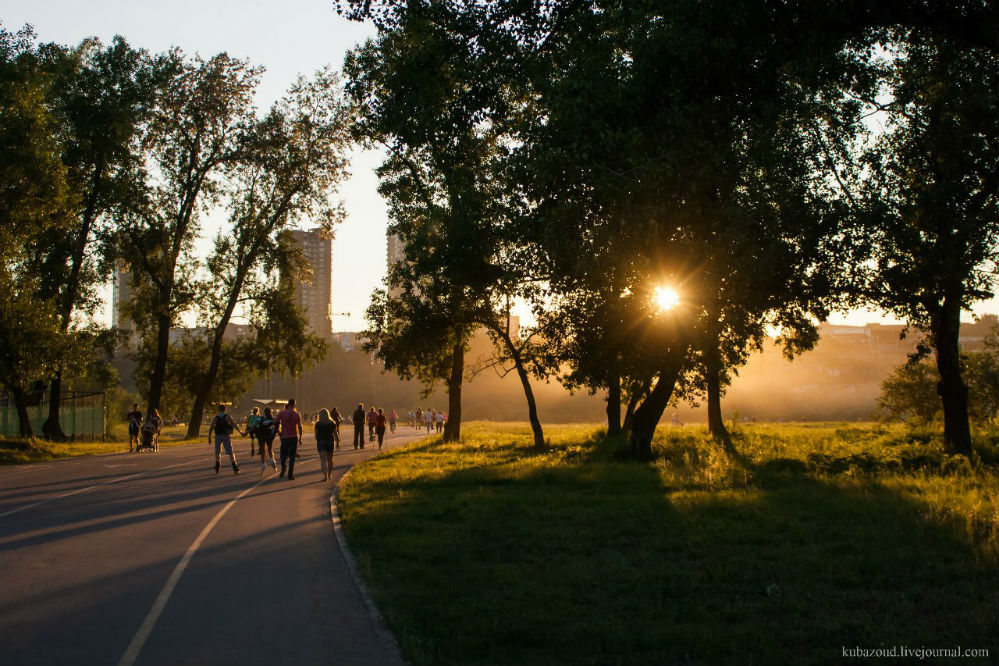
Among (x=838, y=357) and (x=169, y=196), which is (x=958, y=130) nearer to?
(x=169, y=196)

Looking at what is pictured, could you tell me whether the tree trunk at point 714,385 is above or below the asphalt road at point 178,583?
above

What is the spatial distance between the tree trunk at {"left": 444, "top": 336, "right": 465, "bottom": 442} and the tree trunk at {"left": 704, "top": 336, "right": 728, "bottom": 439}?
32.9 ft

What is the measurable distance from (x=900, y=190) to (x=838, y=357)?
115777 millimetres

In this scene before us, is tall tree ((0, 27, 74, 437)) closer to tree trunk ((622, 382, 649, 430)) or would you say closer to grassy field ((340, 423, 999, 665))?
grassy field ((340, 423, 999, 665))

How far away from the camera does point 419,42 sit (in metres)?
16.2

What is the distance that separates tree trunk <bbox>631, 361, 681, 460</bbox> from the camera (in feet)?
77.8

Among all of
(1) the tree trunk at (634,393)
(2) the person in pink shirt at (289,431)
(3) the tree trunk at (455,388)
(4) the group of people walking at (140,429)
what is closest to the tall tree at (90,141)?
(4) the group of people walking at (140,429)

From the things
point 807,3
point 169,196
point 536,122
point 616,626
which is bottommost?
point 616,626

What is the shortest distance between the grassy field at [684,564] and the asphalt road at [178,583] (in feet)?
1.77

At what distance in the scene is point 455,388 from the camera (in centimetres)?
3906

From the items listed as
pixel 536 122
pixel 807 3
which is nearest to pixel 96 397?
pixel 536 122

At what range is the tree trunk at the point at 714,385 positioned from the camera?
Result: 23.0m

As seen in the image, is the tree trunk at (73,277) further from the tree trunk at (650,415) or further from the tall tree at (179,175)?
the tree trunk at (650,415)

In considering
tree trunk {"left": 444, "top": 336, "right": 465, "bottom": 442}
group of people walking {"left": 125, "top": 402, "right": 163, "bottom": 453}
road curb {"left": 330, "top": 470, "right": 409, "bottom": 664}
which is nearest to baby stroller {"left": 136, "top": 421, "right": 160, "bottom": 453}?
group of people walking {"left": 125, "top": 402, "right": 163, "bottom": 453}
